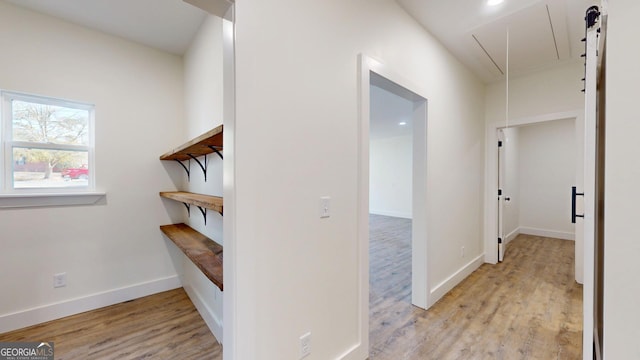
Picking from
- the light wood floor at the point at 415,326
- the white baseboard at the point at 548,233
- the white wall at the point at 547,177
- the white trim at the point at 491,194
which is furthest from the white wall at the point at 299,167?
the white baseboard at the point at 548,233

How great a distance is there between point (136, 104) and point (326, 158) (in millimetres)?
2542

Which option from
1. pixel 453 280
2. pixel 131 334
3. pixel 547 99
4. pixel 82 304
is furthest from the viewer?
pixel 547 99

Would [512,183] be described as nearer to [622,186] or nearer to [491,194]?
[491,194]

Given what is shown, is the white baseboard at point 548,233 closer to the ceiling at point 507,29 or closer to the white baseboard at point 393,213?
the white baseboard at point 393,213

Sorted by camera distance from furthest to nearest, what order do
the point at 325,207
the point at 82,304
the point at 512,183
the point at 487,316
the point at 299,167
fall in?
the point at 512,183 < the point at 82,304 < the point at 487,316 < the point at 325,207 < the point at 299,167

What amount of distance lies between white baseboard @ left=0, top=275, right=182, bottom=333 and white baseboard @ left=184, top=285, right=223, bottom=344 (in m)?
0.42

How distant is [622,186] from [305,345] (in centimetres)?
172

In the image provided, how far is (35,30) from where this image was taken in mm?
2244

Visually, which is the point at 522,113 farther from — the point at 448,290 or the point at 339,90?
the point at 339,90

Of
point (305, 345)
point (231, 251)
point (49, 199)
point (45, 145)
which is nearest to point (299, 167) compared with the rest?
point (231, 251)

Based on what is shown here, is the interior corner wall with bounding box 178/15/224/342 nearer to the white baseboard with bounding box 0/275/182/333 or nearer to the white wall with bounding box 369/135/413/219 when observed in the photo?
the white baseboard with bounding box 0/275/182/333

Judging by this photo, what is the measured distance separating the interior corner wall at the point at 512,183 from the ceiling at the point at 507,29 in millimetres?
2202

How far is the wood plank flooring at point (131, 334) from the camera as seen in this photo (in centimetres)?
189

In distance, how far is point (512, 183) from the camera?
5391mm
